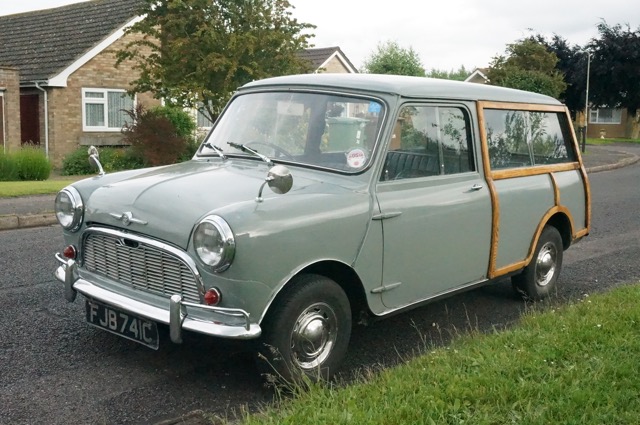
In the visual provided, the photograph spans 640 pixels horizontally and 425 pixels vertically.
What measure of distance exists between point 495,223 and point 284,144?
171 centimetres

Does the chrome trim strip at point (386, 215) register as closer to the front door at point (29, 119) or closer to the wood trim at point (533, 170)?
the wood trim at point (533, 170)

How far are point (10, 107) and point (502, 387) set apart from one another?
21688 millimetres

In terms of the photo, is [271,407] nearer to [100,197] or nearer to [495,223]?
[100,197]

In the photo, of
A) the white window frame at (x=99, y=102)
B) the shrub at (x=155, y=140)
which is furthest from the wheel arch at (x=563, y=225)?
the white window frame at (x=99, y=102)

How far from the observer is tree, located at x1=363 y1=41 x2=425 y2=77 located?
180 ft

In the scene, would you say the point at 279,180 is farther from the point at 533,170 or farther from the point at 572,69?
the point at 572,69

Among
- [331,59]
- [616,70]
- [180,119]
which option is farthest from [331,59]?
[616,70]

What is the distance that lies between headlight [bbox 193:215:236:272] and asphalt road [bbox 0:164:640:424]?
2.31 ft

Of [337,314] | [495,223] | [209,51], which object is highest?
[209,51]

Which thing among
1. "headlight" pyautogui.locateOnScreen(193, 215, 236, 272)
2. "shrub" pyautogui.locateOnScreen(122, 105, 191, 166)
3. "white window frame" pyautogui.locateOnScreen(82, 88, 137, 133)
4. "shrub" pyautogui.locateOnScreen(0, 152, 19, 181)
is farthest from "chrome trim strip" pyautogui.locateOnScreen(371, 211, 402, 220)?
"white window frame" pyautogui.locateOnScreen(82, 88, 137, 133)

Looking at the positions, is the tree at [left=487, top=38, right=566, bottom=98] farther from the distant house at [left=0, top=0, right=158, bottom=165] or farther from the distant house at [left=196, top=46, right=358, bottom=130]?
the distant house at [left=0, top=0, right=158, bottom=165]

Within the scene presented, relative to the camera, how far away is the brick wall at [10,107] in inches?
877

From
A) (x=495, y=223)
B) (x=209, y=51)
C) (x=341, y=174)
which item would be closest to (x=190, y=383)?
(x=341, y=174)

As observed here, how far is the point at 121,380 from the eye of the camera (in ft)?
14.2
